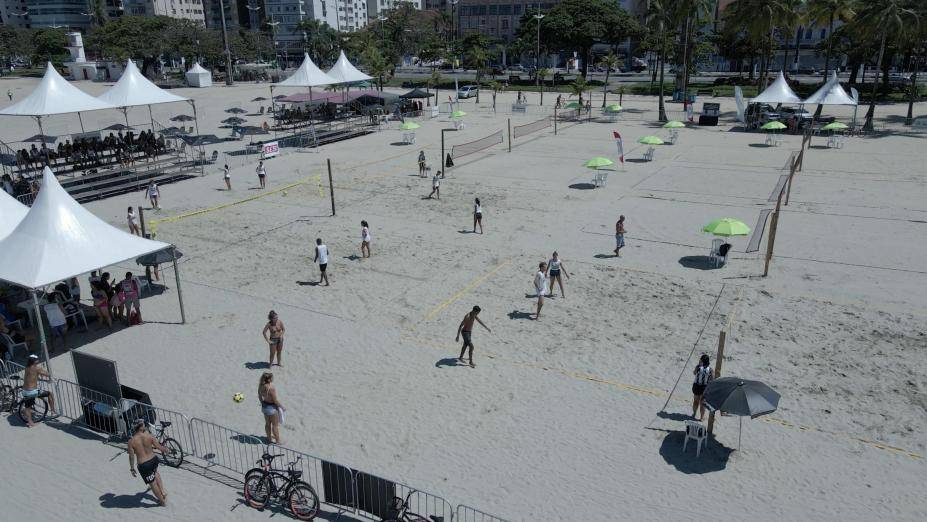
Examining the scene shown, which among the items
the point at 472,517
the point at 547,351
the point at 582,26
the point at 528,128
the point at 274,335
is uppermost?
the point at 582,26

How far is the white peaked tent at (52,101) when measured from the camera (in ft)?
104

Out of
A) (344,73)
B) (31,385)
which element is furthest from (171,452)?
(344,73)

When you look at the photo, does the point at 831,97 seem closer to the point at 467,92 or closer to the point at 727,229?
the point at 727,229

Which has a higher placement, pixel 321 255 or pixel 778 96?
pixel 778 96

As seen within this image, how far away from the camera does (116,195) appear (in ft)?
102

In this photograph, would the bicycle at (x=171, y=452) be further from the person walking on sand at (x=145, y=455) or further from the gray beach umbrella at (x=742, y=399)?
the gray beach umbrella at (x=742, y=399)

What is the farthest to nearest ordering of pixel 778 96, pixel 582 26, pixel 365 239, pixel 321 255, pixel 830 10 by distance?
pixel 582 26 → pixel 830 10 → pixel 778 96 → pixel 365 239 → pixel 321 255

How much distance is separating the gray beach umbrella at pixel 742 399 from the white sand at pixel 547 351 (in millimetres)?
1139

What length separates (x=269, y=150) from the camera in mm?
38844

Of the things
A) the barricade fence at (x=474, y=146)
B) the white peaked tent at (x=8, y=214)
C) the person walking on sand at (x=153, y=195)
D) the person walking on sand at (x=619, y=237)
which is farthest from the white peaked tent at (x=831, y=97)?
the white peaked tent at (x=8, y=214)

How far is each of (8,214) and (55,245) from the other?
3636 mm

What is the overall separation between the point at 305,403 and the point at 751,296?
12463 millimetres

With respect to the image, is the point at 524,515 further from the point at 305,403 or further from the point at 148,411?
the point at 148,411

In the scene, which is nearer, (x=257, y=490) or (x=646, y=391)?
(x=257, y=490)
